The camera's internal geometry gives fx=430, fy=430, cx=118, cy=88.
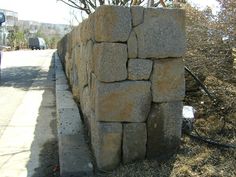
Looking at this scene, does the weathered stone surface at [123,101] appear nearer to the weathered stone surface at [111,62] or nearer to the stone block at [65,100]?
the weathered stone surface at [111,62]

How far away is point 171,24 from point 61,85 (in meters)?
5.88

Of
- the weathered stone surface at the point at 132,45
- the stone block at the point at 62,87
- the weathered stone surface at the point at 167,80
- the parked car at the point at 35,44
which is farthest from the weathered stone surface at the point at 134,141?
the parked car at the point at 35,44

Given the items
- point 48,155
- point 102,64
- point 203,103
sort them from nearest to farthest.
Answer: point 102,64 → point 48,155 → point 203,103

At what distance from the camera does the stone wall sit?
4230mm

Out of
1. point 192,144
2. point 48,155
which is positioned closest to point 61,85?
point 48,155

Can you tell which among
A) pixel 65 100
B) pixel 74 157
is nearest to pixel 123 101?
pixel 74 157

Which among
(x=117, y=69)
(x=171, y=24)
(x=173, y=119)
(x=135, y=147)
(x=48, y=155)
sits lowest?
(x=48, y=155)

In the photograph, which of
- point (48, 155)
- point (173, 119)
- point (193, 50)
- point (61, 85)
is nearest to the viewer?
point (173, 119)

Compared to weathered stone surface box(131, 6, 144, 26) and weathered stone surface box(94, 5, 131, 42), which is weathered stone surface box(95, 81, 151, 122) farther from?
weathered stone surface box(131, 6, 144, 26)

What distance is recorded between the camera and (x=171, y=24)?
14.2 feet

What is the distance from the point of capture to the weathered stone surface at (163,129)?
14.6 feet

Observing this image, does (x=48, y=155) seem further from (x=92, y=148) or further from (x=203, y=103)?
(x=203, y=103)

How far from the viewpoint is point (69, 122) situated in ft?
19.7

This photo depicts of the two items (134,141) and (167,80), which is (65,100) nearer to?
(134,141)
